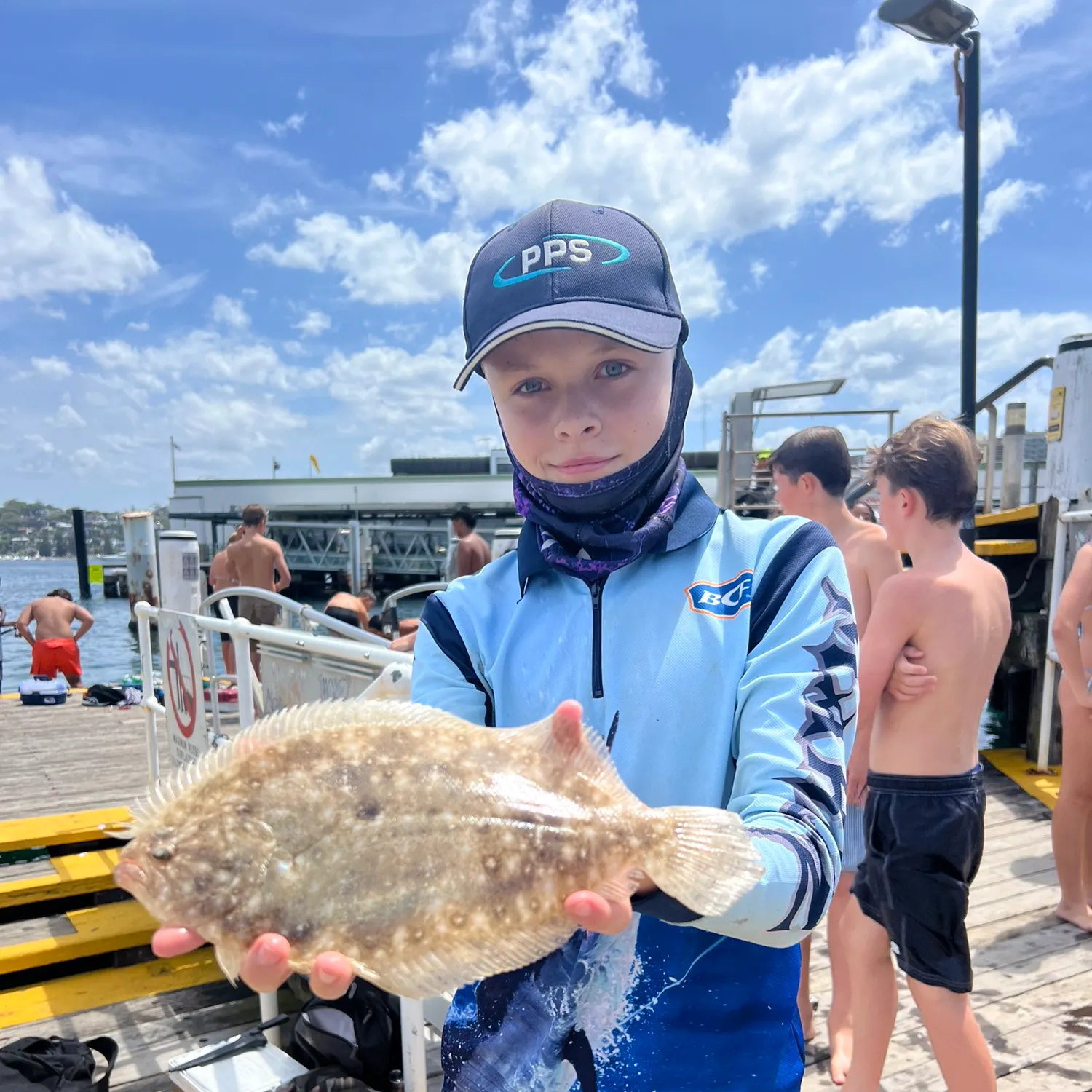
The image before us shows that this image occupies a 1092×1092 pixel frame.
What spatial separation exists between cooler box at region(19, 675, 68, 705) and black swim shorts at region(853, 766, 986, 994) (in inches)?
488

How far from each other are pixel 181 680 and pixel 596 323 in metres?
4.59

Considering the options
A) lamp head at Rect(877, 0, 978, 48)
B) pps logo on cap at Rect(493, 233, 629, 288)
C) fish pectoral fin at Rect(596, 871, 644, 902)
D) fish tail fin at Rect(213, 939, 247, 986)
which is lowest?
fish tail fin at Rect(213, 939, 247, 986)

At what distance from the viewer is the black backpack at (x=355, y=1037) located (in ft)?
11.4

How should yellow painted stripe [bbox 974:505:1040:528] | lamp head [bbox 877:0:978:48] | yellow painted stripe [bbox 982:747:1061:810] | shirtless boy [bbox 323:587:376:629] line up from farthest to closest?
yellow painted stripe [bbox 974:505:1040:528] < shirtless boy [bbox 323:587:376:629] < yellow painted stripe [bbox 982:747:1061:810] < lamp head [bbox 877:0:978:48]

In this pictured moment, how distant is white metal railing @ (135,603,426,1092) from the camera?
291cm

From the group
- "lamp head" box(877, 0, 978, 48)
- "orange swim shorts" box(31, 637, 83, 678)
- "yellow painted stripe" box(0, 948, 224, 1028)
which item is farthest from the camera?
"orange swim shorts" box(31, 637, 83, 678)

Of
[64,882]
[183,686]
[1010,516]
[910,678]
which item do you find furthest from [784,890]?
[1010,516]

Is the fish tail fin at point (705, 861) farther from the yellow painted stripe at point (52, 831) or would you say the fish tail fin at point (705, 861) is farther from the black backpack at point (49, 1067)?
the yellow painted stripe at point (52, 831)

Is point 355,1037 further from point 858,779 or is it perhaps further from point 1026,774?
point 1026,774

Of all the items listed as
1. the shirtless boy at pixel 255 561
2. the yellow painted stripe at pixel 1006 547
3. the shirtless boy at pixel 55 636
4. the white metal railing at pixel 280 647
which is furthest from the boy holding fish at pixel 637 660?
the shirtless boy at pixel 55 636

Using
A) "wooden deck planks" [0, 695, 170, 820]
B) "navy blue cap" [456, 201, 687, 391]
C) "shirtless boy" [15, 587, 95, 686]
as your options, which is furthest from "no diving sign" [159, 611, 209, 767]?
"shirtless boy" [15, 587, 95, 686]

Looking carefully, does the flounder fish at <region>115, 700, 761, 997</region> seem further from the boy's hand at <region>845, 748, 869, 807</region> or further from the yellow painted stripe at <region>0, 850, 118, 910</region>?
the yellow painted stripe at <region>0, 850, 118, 910</region>

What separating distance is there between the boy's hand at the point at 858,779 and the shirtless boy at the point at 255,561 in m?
8.49

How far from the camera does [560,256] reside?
58.9 inches
